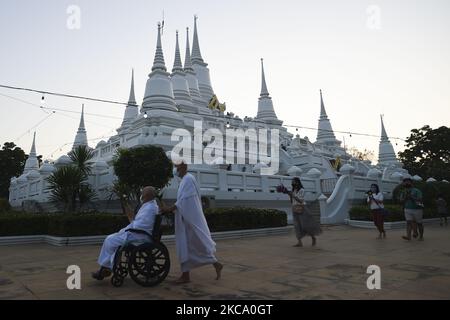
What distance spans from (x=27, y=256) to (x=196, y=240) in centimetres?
518

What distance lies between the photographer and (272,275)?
6.06 metres

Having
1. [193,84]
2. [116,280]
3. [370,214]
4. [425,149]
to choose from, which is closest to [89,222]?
[116,280]

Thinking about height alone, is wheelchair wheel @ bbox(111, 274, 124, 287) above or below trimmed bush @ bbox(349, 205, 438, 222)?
below

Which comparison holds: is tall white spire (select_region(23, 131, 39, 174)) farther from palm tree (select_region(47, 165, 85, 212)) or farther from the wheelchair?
the wheelchair

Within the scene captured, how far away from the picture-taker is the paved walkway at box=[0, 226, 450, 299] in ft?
16.0

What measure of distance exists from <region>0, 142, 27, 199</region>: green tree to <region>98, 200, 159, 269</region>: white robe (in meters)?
36.6

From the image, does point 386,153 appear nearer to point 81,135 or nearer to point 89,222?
point 81,135

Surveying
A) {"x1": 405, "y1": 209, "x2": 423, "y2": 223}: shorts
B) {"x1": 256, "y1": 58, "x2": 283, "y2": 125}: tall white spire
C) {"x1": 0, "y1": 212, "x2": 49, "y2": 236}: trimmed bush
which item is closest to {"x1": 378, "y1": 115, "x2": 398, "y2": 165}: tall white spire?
{"x1": 256, "y1": 58, "x2": 283, "y2": 125}: tall white spire

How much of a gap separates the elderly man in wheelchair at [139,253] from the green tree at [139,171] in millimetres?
7799

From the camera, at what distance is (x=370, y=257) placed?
792 centimetres

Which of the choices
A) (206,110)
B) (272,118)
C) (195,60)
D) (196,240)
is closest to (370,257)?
(196,240)

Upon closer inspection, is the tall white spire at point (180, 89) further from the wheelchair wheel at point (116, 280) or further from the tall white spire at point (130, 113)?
the wheelchair wheel at point (116, 280)

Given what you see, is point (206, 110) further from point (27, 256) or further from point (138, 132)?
point (27, 256)

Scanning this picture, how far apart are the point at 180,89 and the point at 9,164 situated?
20310 mm
